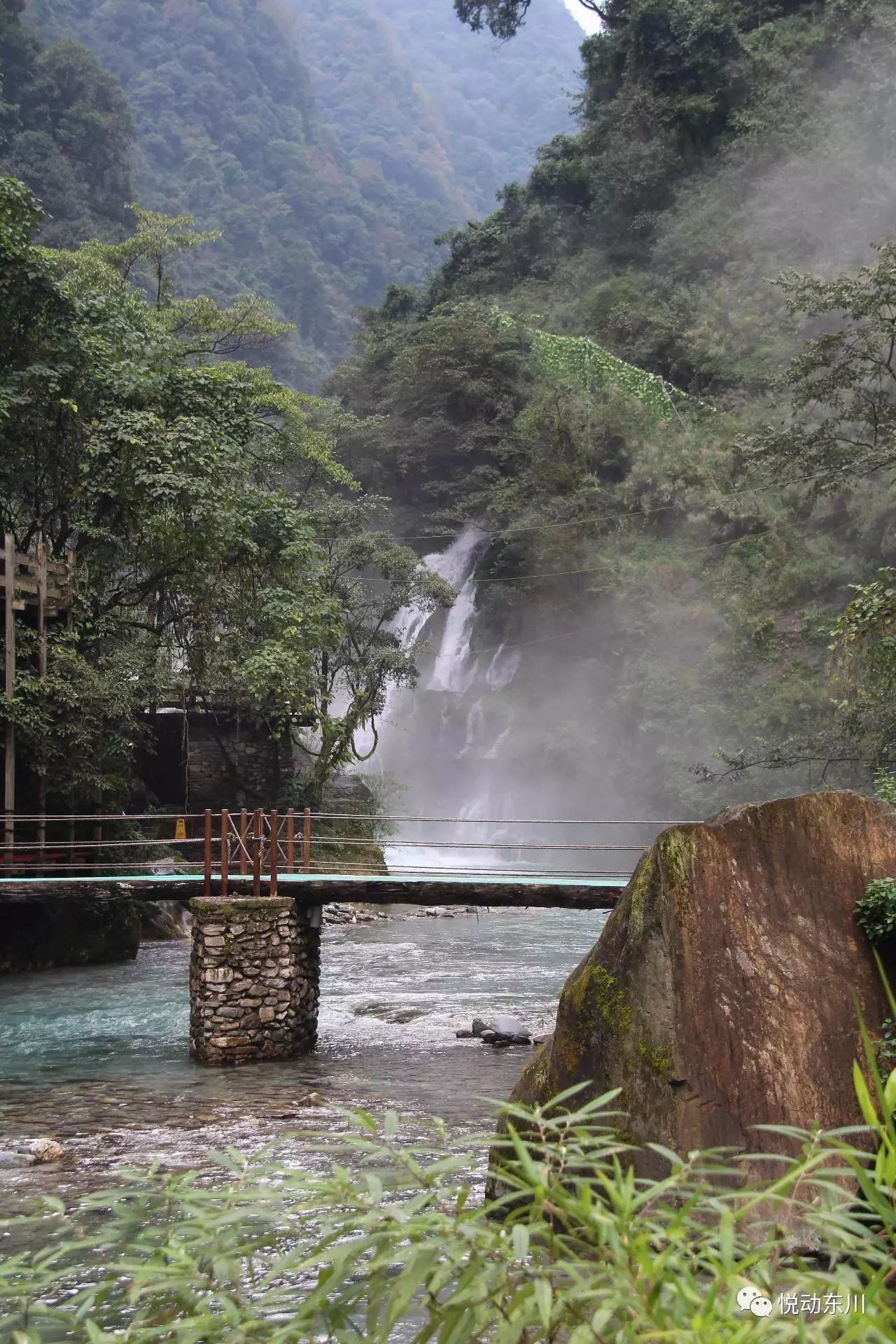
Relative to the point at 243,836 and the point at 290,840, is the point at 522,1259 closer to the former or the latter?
the point at 243,836

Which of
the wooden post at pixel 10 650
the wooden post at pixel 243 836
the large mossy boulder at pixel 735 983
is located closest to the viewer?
the large mossy boulder at pixel 735 983

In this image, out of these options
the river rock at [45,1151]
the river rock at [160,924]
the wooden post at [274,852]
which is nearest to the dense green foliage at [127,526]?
the river rock at [160,924]

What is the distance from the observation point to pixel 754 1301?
1.92 metres

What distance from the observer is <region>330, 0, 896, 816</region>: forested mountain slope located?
23109 mm

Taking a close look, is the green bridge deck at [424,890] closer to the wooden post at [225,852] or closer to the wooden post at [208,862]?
the wooden post at [208,862]

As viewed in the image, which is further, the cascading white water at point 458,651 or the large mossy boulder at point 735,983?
the cascading white water at point 458,651

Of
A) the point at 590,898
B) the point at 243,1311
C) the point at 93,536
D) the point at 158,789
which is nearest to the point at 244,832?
the point at 590,898

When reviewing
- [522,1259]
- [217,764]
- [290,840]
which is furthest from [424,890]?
[217,764]

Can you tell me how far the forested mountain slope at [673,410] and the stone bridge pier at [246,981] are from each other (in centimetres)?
1020

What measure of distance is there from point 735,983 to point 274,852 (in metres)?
6.30

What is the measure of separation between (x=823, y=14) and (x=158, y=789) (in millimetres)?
27726

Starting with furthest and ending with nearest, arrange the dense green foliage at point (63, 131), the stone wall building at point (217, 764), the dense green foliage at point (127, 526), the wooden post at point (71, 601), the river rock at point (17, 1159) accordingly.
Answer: the dense green foliage at point (63, 131), the stone wall building at point (217, 764), the wooden post at point (71, 601), the dense green foliage at point (127, 526), the river rock at point (17, 1159)

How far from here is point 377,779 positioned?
2848 centimetres

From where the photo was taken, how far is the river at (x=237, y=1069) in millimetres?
7965
